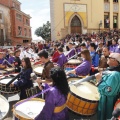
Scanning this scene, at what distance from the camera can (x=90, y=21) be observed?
98.3 ft

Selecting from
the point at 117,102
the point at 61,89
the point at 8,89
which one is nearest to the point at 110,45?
the point at 8,89

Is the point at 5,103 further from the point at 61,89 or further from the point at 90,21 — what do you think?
the point at 90,21

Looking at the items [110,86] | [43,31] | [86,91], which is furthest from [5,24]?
[110,86]

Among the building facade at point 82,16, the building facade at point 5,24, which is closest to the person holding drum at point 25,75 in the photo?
the building facade at point 82,16

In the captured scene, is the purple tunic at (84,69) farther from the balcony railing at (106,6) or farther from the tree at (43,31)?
the tree at (43,31)

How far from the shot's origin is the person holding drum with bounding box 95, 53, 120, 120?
129 inches

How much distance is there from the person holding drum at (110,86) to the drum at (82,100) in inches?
11.5

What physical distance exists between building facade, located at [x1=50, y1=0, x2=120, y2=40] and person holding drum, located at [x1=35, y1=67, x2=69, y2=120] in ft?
84.3

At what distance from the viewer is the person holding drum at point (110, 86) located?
3.27 m

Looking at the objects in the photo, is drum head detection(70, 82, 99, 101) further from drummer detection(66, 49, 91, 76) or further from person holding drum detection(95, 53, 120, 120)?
drummer detection(66, 49, 91, 76)

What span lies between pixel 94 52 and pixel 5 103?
4213 millimetres

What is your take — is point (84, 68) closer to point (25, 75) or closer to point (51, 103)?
point (25, 75)

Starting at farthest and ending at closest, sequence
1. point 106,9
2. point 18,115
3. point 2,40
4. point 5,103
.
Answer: point 2,40, point 106,9, point 5,103, point 18,115

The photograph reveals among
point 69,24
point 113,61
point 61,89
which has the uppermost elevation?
point 69,24
